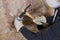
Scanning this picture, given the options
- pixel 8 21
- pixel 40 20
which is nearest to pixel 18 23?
pixel 8 21

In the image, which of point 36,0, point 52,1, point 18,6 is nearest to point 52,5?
point 52,1

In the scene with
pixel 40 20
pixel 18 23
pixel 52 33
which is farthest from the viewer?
pixel 40 20

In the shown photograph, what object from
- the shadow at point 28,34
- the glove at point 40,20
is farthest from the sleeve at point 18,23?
the glove at point 40,20

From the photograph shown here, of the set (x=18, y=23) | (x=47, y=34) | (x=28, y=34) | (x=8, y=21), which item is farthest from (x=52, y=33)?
(x=8, y=21)

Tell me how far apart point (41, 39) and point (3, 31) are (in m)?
0.35

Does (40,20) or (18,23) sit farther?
(40,20)

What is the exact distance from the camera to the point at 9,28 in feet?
4.34

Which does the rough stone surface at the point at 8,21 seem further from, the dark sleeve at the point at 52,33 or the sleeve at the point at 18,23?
the dark sleeve at the point at 52,33

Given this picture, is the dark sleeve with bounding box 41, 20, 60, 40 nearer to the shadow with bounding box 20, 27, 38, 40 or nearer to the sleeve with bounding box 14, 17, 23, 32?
the shadow with bounding box 20, 27, 38, 40

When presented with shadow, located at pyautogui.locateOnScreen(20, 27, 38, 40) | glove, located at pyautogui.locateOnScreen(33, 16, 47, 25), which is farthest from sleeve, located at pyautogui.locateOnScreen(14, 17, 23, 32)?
glove, located at pyautogui.locateOnScreen(33, 16, 47, 25)

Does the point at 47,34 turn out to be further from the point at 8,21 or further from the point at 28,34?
the point at 8,21

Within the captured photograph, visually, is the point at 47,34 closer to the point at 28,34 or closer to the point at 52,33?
the point at 52,33

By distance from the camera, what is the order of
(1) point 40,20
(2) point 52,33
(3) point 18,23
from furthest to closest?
1. (1) point 40,20
2. (3) point 18,23
3. (2) point 52,33

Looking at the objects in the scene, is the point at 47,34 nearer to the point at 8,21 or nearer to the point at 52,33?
the point at 52,33
